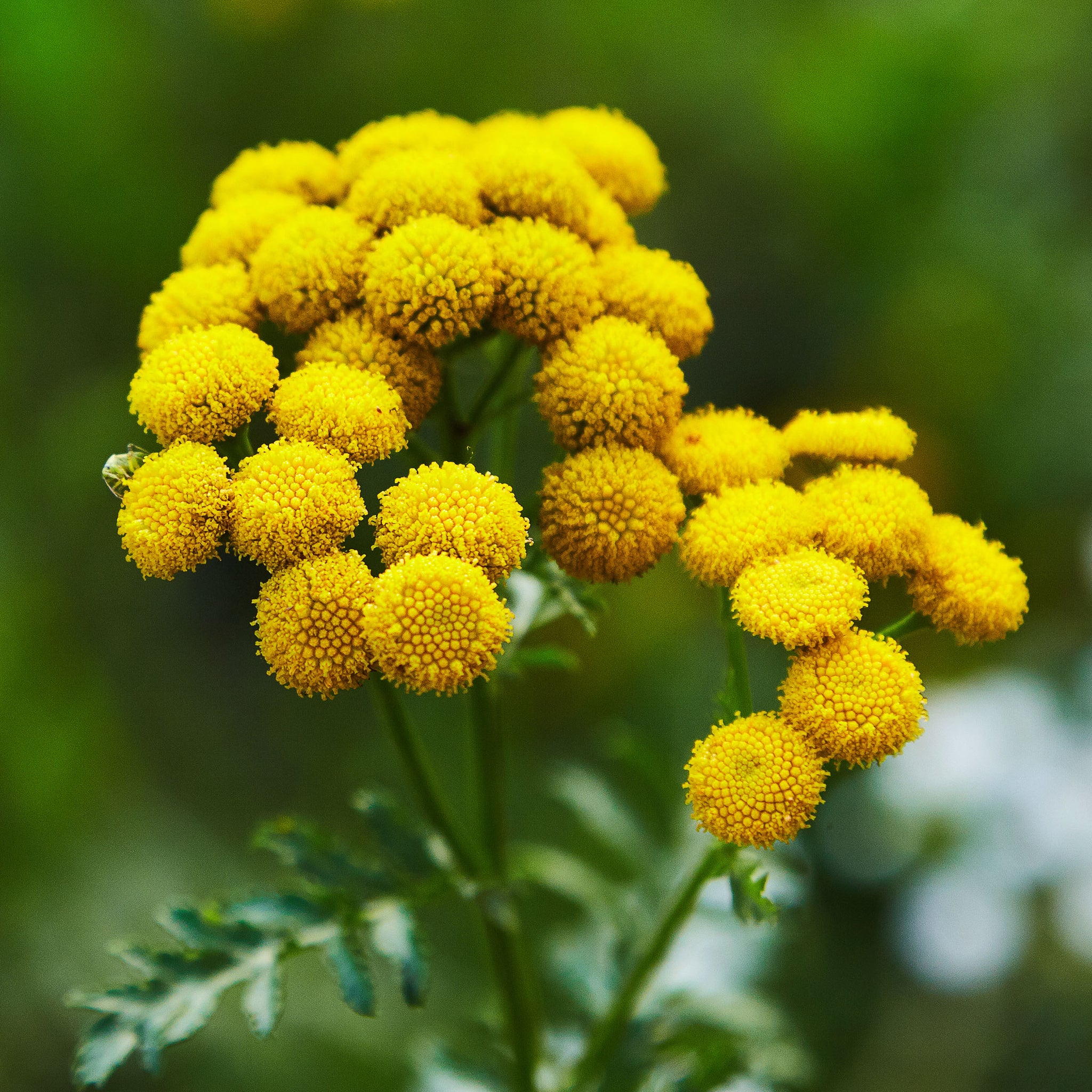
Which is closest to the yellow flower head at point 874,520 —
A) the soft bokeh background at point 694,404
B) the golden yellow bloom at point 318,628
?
the golden yellow bloom at point 318,628

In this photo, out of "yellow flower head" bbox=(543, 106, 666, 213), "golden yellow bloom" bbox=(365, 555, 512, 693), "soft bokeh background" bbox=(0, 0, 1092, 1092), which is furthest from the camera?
"soft bokeh background" bbox=(0, 0, 1092, 1092)

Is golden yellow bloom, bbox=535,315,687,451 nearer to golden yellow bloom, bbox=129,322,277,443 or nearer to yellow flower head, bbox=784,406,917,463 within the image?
yellow flower head, bbox=784,406,917,463

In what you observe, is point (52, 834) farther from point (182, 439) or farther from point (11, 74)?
point (11, 74)

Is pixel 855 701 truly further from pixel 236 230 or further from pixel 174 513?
pixel 236 230

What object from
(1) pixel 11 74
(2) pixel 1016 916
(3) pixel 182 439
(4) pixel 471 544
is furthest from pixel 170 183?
(2) pixel 1016 916

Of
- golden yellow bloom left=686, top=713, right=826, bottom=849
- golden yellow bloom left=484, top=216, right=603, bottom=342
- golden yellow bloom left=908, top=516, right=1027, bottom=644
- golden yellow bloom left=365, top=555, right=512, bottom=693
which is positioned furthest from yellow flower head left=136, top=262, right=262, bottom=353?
golden yellow bloom left=908, top=516, right=1027, bottom=644

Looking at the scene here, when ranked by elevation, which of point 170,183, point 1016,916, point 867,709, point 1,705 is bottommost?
point 1,705

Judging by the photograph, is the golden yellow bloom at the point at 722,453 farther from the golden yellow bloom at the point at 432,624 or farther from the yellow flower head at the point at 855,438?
the golden yellow bloom at the point at 432,624

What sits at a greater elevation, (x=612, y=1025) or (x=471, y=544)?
(x=471, y=544)

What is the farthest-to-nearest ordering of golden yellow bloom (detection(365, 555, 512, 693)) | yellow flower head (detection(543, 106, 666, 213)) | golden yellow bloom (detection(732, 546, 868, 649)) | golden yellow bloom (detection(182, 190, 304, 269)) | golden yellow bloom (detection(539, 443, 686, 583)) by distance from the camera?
yellow flower head (detection(543, 106, 666, 213)) < golden yellow bloom (detection(182, 190, 304, 269)) < golden yellow bloom (detection(539, 443, 686, 583)) < golden yellow bloom (detection(732, 546, 868, 649)) < golden yellow bloom (detection(365, 555, 512, 693))
